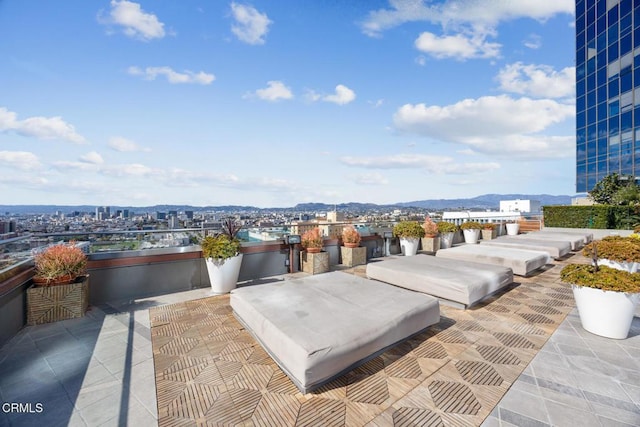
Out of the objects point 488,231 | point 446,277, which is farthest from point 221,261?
point 488,231

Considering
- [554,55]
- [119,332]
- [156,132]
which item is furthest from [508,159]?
[119,332]

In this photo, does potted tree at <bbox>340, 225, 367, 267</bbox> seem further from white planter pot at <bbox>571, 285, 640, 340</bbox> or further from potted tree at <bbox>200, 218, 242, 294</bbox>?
white planter pot at <bbox>571, 285, 640, 340</bbox>

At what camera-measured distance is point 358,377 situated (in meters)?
2.29

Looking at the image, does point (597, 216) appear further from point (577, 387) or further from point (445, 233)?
point (577, 387)

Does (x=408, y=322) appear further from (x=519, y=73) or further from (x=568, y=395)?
A: (x=519, y=73)

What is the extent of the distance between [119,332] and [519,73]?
17.6 meters

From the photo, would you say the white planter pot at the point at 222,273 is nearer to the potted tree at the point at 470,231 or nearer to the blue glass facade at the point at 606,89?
the potted tree at the point at 470,231

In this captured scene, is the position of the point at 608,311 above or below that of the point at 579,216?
below

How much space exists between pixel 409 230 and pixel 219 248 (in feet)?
18.0

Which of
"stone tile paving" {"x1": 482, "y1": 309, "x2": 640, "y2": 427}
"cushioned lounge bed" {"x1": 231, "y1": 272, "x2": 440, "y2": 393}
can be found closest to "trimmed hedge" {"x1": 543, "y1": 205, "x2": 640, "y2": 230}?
"stone tile paving" {"x1": 482, "y1": 309, "x2": 640, "y2": 427}

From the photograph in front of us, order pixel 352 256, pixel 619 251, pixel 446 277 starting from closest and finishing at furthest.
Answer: pixel 446 277 < pixel 619 251 < pixel 352 256

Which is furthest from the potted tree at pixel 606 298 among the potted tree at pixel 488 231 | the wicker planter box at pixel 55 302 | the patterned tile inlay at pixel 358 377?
the potted tree at pixel 488 231

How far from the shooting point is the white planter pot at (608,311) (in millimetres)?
2867

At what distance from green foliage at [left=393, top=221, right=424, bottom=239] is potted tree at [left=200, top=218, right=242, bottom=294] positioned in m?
5.08
